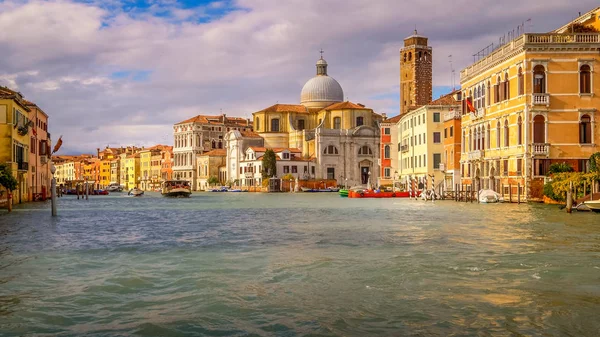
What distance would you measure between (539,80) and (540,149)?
298 cm

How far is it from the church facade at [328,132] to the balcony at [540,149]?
Result: 47.2 m

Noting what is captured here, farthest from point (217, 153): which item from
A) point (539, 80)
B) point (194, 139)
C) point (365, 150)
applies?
point (539, 80)

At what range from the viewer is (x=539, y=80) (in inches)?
1100

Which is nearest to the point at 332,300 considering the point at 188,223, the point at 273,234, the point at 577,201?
the point at 273,234

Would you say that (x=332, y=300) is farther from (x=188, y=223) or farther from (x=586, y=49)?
(x=586, y=49)

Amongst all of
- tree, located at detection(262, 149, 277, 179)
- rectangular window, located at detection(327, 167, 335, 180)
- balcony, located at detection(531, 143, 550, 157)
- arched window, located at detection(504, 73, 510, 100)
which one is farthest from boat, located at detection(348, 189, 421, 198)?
rectangular window, located at detection(327, 167, 335, 180)

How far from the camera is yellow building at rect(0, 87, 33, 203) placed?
97.8ft

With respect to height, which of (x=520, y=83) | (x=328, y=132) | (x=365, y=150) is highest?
(x=328, y=132)

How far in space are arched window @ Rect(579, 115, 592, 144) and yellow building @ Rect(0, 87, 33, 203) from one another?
25247 mm

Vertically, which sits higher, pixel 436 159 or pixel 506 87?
pixel 506 87

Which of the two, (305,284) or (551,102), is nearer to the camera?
(305,284)

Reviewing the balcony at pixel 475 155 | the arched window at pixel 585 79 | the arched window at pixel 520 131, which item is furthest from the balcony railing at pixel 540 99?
the balcony at pixel 475 155

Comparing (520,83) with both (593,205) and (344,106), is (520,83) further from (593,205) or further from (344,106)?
(344,106)

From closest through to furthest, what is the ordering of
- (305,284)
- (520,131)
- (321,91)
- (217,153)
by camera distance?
(305,284) < (520,131) < (321,91) < (217,153)
